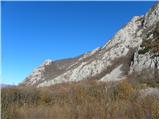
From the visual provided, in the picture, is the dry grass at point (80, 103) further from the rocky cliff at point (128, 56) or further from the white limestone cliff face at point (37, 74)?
the white limestone cliff face at point (37, 74)

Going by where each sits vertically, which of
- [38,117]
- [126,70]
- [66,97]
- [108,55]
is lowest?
[38,117]

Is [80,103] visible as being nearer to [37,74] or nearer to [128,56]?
[128,56]

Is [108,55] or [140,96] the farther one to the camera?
Answer: [108,55]

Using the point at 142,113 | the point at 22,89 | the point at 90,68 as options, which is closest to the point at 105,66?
the point at 90,68

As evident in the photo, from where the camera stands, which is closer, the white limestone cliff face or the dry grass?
the dry grass

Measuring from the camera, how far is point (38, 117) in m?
9.16

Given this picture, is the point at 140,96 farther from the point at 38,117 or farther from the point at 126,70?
the point at 126,70

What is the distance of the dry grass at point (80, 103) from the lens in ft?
30.7

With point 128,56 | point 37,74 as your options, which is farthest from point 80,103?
point 37,74

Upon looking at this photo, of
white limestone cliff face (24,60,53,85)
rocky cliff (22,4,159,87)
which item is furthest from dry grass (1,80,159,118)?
white limestone cliff face (24,60,53,85)

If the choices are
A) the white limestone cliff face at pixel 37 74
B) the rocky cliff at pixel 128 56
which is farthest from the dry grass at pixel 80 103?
the white limestone cliff face at pixel 37 74

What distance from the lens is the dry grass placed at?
30.7 feet

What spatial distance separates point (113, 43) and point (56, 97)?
49372 millimetres

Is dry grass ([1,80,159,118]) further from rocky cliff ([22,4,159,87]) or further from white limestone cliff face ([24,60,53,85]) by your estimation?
white limestone cliff face ([24,60,53,85])
